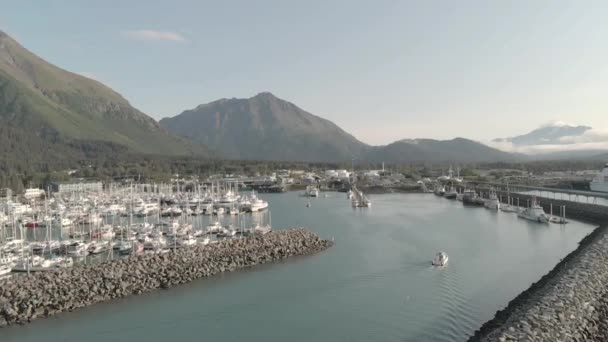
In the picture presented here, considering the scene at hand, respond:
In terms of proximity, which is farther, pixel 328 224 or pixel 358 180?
pixel 358 180

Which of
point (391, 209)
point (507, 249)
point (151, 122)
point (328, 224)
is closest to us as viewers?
point (507, 249)

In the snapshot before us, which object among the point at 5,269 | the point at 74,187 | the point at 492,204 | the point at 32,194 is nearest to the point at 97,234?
the point at 5,269

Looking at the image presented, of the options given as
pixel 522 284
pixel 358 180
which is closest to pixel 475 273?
pixel 522 284

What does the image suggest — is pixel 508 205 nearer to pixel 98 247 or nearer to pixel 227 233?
pixel 227 233

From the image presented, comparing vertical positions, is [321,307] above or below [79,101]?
below

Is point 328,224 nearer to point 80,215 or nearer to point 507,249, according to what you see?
point 507,249

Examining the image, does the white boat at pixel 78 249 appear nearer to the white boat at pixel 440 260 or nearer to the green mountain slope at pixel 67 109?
the white boat at pixel 440 260
